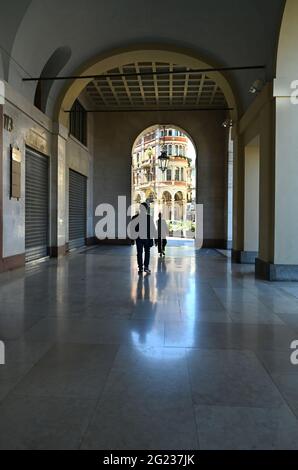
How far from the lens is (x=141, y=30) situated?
11648 millimetres

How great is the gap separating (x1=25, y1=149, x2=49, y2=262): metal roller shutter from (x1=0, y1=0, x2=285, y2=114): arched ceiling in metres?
2.18

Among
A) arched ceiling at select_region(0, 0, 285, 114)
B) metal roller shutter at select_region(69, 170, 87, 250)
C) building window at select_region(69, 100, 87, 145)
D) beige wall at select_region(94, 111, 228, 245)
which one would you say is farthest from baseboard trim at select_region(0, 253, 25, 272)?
beige wall at select_region(94, 111, 228, 245)

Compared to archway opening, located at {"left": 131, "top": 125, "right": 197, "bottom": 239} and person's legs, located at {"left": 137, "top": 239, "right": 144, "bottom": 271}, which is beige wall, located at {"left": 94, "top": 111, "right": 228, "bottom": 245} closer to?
person's legs, located at {"left": 137, "top": 239, "right": 144, "bottom": 271}

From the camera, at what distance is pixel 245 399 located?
2824 millimetres

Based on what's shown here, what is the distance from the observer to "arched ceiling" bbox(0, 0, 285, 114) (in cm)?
929

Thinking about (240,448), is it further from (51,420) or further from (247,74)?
(247,74)

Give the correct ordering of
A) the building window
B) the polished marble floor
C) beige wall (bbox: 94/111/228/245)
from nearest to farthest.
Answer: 1. the polished marble floor
2. the building window
3. beige wall (bbox: 94/111/228/245)

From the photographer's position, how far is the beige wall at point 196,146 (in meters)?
20.1

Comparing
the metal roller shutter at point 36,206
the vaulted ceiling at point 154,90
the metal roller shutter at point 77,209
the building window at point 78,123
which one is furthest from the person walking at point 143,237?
the building window at point 78,123

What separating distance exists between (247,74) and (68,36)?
5.45 meters

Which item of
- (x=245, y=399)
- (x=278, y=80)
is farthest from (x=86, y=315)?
(x=278, y=80)

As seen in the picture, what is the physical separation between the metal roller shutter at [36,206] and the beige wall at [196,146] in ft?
25.6

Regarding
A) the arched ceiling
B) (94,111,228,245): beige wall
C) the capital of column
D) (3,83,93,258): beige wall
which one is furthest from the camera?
(94,111,228,245): beige wall

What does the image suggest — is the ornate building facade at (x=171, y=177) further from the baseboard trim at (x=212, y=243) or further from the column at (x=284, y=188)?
the column at (x=284, y=188)
